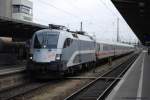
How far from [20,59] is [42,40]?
15.0 m

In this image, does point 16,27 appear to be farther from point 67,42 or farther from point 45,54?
point 45,54

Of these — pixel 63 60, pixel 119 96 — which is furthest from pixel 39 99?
pixel 63 60

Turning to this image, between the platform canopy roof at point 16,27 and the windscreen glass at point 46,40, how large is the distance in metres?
3.63

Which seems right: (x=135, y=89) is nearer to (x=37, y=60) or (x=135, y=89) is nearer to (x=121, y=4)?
(x=37, y=60)

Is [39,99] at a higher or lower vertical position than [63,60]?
lower

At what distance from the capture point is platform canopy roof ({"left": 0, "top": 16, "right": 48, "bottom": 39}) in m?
27.7

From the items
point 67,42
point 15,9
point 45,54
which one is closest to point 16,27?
point 67,42

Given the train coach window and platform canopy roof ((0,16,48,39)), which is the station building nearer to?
platform canopy roof ((0,16,48,39))

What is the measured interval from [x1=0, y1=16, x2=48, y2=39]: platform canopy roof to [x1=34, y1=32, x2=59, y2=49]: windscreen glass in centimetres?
363

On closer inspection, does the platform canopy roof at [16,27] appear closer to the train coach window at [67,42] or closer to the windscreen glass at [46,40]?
the windscreen glass at [46,40]

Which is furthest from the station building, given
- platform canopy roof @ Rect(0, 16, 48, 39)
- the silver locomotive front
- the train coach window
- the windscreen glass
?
the silver locomotive front

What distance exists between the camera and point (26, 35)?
1499 inches

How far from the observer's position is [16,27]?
3117cm

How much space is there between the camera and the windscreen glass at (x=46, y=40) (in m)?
23.0
